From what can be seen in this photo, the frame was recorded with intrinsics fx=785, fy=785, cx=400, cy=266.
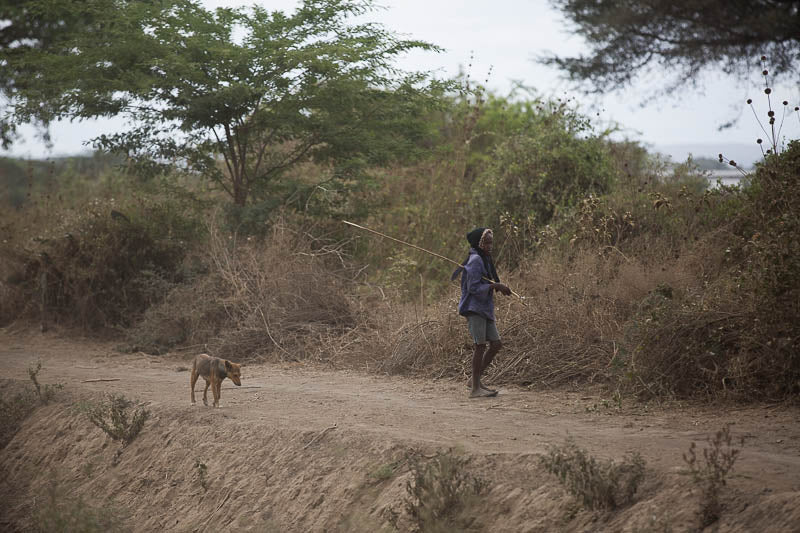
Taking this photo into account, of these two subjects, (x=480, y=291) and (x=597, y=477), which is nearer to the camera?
(x=597, y=477)

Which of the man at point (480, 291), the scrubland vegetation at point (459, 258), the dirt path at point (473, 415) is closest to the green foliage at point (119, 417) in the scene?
the dirt path at point (473, 415)

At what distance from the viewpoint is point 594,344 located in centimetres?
921

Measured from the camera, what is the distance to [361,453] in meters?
6.83

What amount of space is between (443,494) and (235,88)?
31.8 ft

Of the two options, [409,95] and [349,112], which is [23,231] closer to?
[349,112]

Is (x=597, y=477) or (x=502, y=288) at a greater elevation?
(x=502, y=288)

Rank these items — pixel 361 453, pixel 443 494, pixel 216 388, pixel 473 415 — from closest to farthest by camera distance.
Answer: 1. pixel 443 494
2. pixel 361 453
3. pixel 473 415
4. pixel 216 388

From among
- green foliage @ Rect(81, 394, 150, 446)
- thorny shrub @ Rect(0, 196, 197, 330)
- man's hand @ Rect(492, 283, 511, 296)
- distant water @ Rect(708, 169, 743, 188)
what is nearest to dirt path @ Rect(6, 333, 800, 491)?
green foliage @ Rect(81, 394, 150, 446)

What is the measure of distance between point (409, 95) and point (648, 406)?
30.2 feet

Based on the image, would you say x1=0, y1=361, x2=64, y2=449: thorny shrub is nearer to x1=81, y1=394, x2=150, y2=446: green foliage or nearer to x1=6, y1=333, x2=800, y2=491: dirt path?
x1=6, y1=333, x2=800, y2=491: dirt path

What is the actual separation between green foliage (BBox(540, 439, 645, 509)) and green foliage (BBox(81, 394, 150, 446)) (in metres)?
4.95

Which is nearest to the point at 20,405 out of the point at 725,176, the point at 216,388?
the point at 216,388

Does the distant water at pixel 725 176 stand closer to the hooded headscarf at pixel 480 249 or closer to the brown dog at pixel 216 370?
the hooded headscarf at pixel 480 249

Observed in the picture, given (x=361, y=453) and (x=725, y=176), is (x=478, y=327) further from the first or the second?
(x=725, y=176)
